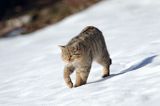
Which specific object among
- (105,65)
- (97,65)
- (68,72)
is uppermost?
(68,72)

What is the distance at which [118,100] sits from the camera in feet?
23.6

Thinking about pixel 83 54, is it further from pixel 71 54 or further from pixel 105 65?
pixel 105 65

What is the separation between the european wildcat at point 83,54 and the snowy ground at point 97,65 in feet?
0.67

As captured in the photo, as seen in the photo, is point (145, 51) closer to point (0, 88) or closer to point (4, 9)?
point (0, 88)

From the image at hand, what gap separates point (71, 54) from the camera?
7988mm

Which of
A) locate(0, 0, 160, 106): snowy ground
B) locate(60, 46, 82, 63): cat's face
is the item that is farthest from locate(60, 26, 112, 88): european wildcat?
locate(0, 0, 160, 106): snowy ground

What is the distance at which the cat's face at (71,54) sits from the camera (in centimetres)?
798

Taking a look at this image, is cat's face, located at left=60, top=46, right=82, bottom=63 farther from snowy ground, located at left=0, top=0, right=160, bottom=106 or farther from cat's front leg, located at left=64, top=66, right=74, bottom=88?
snowy ground, located at left=0, top=0, right=160, bottom=106

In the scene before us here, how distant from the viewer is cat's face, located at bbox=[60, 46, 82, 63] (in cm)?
798

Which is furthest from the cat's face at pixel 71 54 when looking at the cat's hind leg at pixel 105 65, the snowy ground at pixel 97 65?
the cat's hind leg at pixel 105 65

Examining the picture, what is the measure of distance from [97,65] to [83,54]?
7.77ft

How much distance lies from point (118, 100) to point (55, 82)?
2.79 m

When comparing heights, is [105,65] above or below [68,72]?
below

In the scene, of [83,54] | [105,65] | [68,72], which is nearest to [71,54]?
[83,54]
